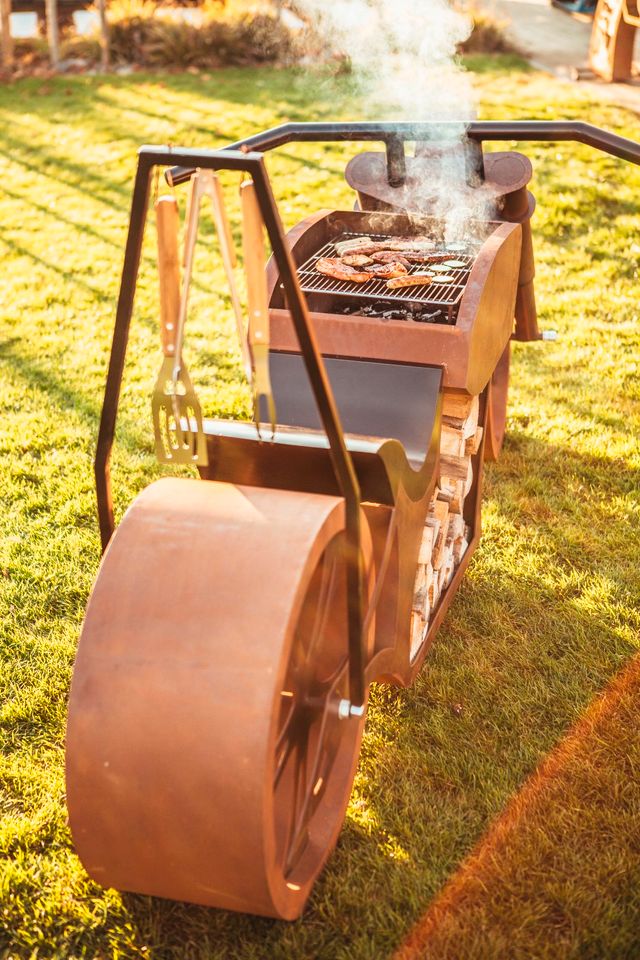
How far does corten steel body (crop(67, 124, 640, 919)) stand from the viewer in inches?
81.4

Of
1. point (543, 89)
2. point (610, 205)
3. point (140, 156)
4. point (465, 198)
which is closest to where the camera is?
point (140, 156)


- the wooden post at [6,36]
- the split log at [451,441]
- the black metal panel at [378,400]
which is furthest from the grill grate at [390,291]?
the wooden post at [6,36]

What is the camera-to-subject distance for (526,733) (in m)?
3.14

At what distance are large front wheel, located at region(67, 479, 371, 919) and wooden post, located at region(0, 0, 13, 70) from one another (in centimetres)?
1285

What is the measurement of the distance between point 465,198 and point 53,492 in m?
2.33

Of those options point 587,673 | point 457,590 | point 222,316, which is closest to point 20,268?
point 222,316

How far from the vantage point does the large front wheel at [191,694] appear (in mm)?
2072

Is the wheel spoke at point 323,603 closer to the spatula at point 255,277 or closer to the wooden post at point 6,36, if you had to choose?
the spatula at point 255,277

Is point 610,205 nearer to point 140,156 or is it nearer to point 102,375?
point 102,375

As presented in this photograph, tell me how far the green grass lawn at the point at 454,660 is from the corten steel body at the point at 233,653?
0.32 meters

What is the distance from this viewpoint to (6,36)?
42.7 ft

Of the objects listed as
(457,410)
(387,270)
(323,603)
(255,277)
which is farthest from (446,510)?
(255,277)

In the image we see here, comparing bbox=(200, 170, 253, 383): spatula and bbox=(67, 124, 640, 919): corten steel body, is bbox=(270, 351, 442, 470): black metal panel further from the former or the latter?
bbox=(200, 170, 253, 383): spatula

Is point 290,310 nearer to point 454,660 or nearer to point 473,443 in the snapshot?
point 473,443
